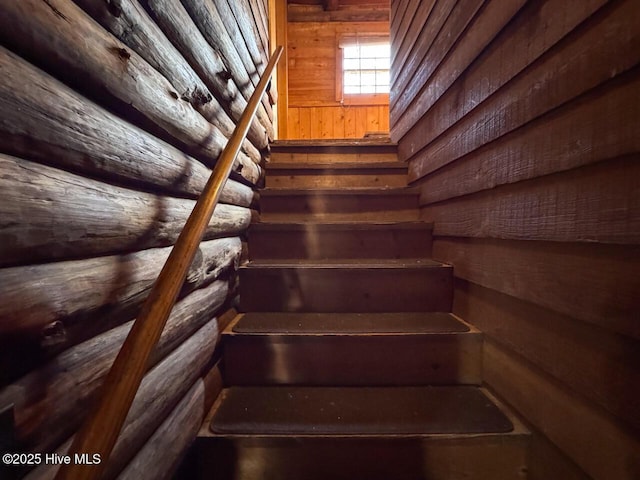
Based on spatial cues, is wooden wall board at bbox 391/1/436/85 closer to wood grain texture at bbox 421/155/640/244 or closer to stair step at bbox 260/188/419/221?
stair step at bbox 260/188/419/221

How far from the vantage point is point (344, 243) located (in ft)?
5.57

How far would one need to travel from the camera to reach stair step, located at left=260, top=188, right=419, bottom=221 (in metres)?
1.90

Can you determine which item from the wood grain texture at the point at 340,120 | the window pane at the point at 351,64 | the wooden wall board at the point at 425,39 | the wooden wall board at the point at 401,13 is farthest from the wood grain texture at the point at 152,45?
the window pane at the point at 351,64

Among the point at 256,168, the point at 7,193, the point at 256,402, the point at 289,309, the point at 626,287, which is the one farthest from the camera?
the point at 256,168

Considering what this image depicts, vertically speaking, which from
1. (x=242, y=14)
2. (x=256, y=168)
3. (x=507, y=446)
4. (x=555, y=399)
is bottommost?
(x=507, y=446)

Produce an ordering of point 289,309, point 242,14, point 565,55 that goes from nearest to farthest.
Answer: point 565,55 → point 289,309 → point 242,14

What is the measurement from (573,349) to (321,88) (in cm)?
510

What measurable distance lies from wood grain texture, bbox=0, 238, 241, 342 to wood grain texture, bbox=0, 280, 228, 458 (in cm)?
3

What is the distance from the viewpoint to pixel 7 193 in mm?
389

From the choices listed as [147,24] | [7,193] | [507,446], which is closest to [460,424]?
[507,446]

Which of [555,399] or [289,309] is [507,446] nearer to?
[555,399]

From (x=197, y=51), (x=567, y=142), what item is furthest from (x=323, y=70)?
(x=567, y=142)

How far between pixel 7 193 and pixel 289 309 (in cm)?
117

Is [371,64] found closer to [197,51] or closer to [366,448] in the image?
[197,51]
